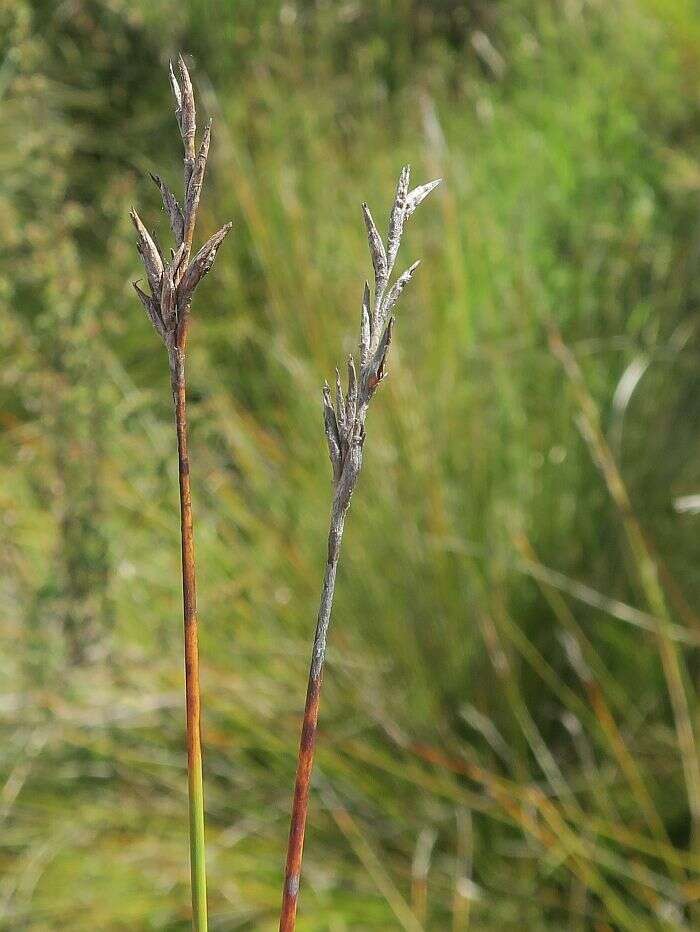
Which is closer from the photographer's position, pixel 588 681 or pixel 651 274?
pixel 588 681

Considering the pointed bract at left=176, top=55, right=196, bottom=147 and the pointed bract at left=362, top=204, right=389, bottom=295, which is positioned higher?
the pointed bract at left=176, top=55, right=196, bottom=147

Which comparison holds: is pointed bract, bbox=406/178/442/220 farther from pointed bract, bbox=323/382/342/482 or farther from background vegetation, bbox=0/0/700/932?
background vegetation, bbox=0/0/700/932

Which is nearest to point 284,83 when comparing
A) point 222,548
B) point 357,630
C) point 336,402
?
point 222,548

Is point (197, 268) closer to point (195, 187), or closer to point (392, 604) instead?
point (195, 187)

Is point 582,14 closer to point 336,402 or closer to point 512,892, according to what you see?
point 512,892

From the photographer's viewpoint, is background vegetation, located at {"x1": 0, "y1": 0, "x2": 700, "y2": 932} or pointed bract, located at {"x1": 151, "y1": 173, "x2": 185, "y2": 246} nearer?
pointed bract, located at {"x1": 151, "y1": 173, "x2": 185, "y2": 246}

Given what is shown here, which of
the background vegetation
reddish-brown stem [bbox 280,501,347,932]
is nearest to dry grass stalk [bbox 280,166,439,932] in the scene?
reddish-brown stem [bbox 280,501,347,932]
